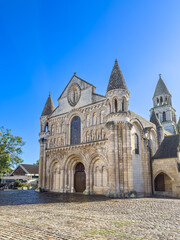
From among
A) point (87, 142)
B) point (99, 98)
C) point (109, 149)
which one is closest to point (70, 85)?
point (99, 98)

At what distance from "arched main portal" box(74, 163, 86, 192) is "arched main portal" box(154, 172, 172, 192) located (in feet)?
30.0

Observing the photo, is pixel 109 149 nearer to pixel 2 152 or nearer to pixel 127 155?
pixel 127 155

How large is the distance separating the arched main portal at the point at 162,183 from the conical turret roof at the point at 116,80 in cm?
1195

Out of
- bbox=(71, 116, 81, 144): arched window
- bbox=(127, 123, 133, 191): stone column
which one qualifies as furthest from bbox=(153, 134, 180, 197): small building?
bbox=(71, 116, 81, 144): arched window

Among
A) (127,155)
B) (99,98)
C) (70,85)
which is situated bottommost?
(127,155)

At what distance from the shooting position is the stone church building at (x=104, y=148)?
23.0 metres

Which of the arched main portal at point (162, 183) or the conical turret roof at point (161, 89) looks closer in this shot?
the arched main portal at point (162, 183)

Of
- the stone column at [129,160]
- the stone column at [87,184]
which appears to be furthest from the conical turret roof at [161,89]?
the stone column at [87,184]

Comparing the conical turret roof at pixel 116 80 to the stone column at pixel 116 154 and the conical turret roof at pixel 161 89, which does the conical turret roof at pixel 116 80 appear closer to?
the stone column at pixel 116 154

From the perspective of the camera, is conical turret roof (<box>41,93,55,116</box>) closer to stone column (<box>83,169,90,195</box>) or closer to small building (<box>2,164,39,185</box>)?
stone column (<box>83,169,90,195</box>)

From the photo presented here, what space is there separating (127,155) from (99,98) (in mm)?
8640

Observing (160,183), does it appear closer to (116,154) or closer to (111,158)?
(116,154)

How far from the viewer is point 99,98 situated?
27.5 metres

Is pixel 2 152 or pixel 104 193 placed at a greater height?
pixel 2 152
